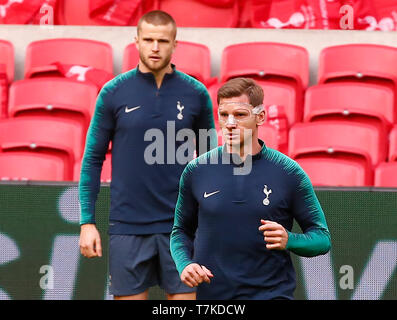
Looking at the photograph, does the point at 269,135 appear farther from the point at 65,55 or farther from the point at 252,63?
the point at 65,55

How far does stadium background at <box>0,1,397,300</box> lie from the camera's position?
15.0ft

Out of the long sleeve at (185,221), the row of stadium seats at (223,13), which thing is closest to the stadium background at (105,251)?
the long sleeve at (185,221)

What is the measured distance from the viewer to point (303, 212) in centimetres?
303

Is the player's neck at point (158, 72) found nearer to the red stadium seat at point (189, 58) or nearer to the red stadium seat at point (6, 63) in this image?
the red stadium seat at point (189, 58)

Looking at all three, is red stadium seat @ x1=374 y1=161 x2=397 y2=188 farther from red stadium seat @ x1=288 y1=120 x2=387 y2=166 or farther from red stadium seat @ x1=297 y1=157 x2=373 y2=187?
red stadium seat @ x1=288 y1=120 x2=387 y2=166

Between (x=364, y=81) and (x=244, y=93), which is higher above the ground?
(x=364, y=81)

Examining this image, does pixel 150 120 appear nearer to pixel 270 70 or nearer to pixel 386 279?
pixel 386 279

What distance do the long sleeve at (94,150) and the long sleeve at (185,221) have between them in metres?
0.77

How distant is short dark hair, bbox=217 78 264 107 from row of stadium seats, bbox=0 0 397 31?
13.8 feet

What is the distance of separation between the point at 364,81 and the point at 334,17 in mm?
838

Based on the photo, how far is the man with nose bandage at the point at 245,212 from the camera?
2.98 m

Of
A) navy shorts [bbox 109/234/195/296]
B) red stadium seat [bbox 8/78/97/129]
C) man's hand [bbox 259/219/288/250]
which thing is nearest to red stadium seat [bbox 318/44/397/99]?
red stadium seat [bbox 8/78/97/129]

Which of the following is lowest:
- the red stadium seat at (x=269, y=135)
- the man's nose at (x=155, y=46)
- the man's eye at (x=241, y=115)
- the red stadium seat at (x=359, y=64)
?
the man's eye at (x=241, y=115)
